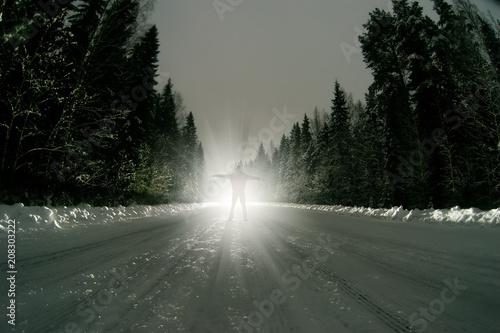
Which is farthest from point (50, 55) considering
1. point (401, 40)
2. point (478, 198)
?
point (401, 40)

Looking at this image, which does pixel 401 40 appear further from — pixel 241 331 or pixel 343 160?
pixel 241 331

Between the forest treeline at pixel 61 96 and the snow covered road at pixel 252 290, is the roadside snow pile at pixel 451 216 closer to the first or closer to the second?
the snow covered road at pixel 252 290

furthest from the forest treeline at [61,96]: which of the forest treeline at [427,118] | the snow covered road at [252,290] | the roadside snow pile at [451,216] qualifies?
the forest treeline at [427,118]

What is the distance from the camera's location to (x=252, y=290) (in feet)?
6.97

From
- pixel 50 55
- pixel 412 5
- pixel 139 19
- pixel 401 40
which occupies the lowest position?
pixel 50 55

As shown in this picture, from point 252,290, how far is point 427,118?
780 inches

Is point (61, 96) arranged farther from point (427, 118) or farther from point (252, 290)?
point (427, 118)

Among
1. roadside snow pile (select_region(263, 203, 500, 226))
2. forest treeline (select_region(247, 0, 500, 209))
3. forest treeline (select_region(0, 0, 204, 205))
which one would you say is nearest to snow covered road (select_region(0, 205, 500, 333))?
roadside snow pile (select_region(263, 203, 500, 226))

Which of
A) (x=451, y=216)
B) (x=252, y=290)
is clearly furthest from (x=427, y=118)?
(x=252, y=290)

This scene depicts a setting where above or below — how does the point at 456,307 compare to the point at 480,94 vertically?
below

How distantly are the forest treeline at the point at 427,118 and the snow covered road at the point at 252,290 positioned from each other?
12.5 meters

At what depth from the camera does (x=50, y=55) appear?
766 centimetres

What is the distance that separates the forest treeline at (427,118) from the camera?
11750 millimetres

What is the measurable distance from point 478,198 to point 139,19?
66.3ft
